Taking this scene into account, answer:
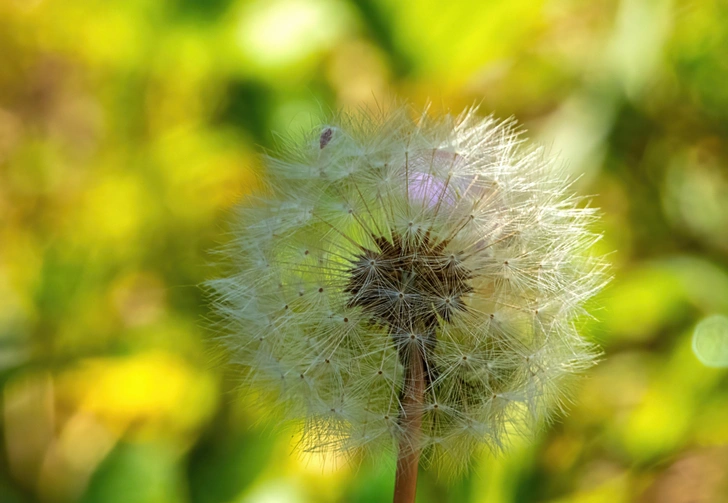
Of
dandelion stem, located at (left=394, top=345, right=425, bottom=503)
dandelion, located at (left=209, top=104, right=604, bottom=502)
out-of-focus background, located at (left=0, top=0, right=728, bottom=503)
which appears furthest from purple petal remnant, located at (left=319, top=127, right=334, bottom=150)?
out-of-focus background, located at (left=0, top=0, right=728, bottom=503)

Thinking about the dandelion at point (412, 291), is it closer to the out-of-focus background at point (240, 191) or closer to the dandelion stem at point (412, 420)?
the dandelion stem at point (412, 420)

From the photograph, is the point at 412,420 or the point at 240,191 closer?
the point at 412,420

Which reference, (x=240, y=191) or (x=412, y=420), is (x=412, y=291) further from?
(x=240, y=191)

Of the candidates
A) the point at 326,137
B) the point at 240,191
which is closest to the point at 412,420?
the point at 326,137

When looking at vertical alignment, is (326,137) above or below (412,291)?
above

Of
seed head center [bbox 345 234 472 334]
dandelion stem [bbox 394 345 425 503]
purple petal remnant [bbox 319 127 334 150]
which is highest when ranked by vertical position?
purple petal remnant [bbox 319 127 334 150]

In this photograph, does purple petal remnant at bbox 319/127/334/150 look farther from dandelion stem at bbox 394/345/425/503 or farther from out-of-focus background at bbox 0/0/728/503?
out-of-focus background at bbox 0/0/728/503

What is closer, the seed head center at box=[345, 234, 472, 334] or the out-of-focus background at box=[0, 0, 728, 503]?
the seed head center at box=[345, 234, 472, 334]

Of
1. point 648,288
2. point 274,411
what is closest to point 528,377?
point 274,411

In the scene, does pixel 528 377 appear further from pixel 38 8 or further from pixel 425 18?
pixel 38 8
